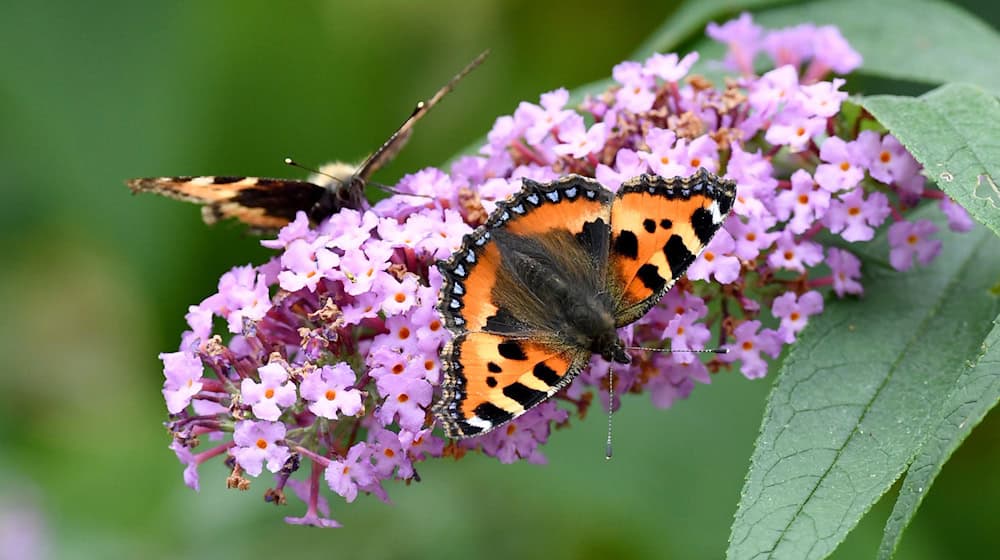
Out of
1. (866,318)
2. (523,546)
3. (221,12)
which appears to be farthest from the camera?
(221,12)

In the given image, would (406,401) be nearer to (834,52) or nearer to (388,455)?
(388,455)

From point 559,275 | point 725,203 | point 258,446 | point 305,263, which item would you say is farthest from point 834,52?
point 258,446

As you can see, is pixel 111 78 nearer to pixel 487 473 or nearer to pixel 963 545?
pixel 487 473

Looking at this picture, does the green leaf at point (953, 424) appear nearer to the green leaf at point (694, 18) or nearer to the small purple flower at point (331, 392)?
the small purple flower at point (331, 392)

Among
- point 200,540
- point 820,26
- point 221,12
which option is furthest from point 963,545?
point 221,12

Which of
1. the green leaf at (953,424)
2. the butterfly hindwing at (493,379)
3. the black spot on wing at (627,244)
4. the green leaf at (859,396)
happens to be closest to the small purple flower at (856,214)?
the green leaf at (859,396)

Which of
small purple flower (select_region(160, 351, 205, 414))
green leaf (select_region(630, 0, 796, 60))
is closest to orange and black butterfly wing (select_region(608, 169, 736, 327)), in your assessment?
small purple flower (select_region(160, 351, 205, 414))
